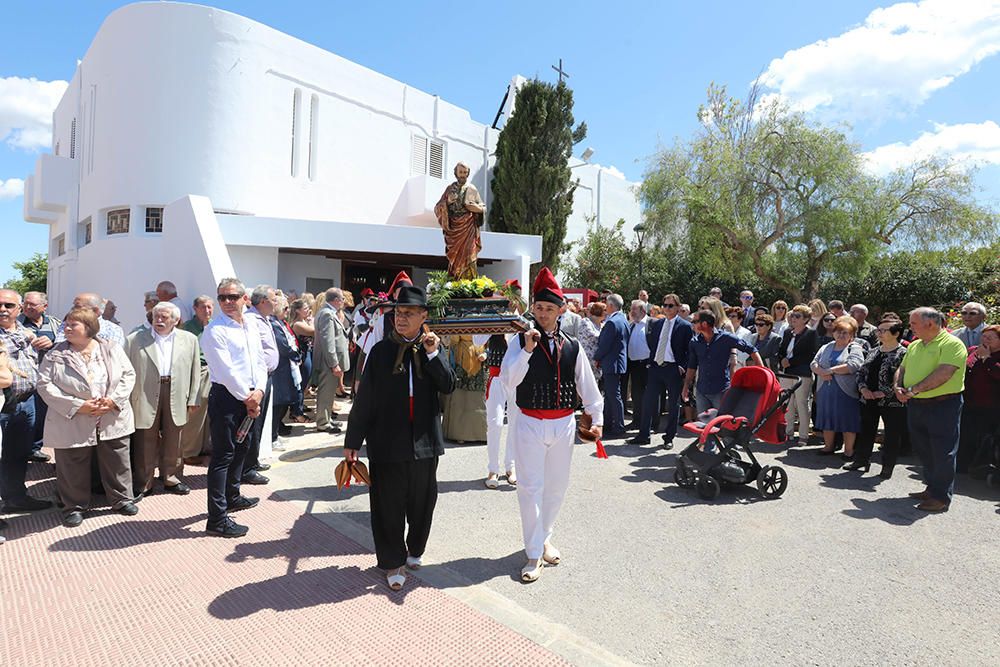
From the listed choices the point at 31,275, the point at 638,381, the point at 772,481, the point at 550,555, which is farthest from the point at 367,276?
the point at 31,275

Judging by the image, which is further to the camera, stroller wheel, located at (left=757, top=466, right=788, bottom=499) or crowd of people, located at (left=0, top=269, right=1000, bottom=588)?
stroller wheel, located at (left=757, top=466, right=788, bottom=499)

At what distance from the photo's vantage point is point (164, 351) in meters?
5.48

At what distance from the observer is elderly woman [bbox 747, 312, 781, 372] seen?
8.88m

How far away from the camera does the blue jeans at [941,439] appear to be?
550cm

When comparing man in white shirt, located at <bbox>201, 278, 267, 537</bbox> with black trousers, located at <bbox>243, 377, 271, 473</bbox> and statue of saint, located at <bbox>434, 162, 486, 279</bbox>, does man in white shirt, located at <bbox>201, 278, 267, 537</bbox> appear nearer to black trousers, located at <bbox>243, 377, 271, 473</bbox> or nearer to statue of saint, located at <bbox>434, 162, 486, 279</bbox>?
black trousers, located at <bbox>243, 377, 271, 473</bbox>

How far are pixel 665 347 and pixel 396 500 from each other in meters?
5.06

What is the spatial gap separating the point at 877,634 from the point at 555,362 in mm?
2519

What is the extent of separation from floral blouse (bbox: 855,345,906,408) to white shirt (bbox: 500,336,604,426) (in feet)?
13.8

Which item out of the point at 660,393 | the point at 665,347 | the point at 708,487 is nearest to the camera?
the point at 708,487

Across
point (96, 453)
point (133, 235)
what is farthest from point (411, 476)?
point (133, 235)

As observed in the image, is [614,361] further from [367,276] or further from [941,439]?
[367,276]

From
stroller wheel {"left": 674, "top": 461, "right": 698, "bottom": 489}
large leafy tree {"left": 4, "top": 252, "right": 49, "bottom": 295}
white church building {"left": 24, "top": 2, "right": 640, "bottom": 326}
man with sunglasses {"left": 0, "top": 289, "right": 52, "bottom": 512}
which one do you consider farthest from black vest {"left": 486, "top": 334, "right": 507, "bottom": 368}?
large leafy tree {"left": 4, "top": 252, "right": 49, "bottom": 295}

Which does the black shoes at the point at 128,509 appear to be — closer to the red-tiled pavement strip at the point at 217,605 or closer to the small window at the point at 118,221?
the red-tiled pavement strip at the point at 217,605

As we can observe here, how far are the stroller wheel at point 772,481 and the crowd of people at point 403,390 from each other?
1.26 m
